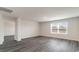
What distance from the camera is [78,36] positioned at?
5.73m

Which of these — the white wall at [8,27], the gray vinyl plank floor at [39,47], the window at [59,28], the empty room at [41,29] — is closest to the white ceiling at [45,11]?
the empty room at [41,29]

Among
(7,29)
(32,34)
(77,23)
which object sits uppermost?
(77,23)

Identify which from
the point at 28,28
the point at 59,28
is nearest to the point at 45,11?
the point at 59,28

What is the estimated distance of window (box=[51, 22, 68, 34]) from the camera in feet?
22.6

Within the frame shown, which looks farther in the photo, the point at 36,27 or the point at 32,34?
the point at 36,27

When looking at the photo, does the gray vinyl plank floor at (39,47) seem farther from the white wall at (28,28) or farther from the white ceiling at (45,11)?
the white wall at (28,28)

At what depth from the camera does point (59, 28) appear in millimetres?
7523

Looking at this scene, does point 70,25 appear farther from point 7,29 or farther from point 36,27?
point 7,29

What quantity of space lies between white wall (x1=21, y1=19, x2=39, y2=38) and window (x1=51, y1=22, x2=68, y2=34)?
2.34m
